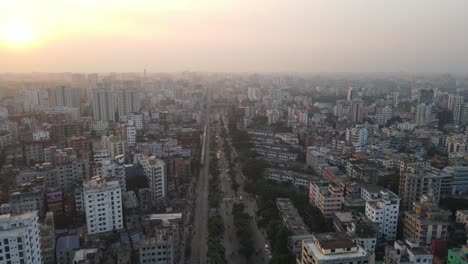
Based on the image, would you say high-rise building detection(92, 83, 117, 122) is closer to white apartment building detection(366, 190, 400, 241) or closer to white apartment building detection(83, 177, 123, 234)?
white apartment building detection(83, 177, 123, 234)

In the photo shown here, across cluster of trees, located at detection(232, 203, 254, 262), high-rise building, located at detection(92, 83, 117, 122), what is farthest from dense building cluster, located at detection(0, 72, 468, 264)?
high-rise building, located at detection(92, 83, 117, 122)

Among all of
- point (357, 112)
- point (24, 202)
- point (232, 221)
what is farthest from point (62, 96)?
point (232, 221)

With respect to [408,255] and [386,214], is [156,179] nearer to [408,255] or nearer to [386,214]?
[386,214]

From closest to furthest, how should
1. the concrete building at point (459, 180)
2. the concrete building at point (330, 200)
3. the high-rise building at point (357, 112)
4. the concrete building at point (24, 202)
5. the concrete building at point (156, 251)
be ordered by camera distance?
1. the concrete building at point (156, 251)
2. the concrete building at point (24, 202)
3. the concrete building at point (330, 200)
4. the concrete building at point (459, 180)
5. the high-rise building at point (357, 112)

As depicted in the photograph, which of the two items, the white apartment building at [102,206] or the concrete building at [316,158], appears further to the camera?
the concrete building at [316,158]

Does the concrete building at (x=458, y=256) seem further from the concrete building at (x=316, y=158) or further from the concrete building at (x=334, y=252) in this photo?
the concrete building at (x=316, y=158)

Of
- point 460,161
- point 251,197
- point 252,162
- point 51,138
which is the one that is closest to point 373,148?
point 460,161

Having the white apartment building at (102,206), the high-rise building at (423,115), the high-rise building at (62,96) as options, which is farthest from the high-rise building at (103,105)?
the high-rise building at (423,115)
